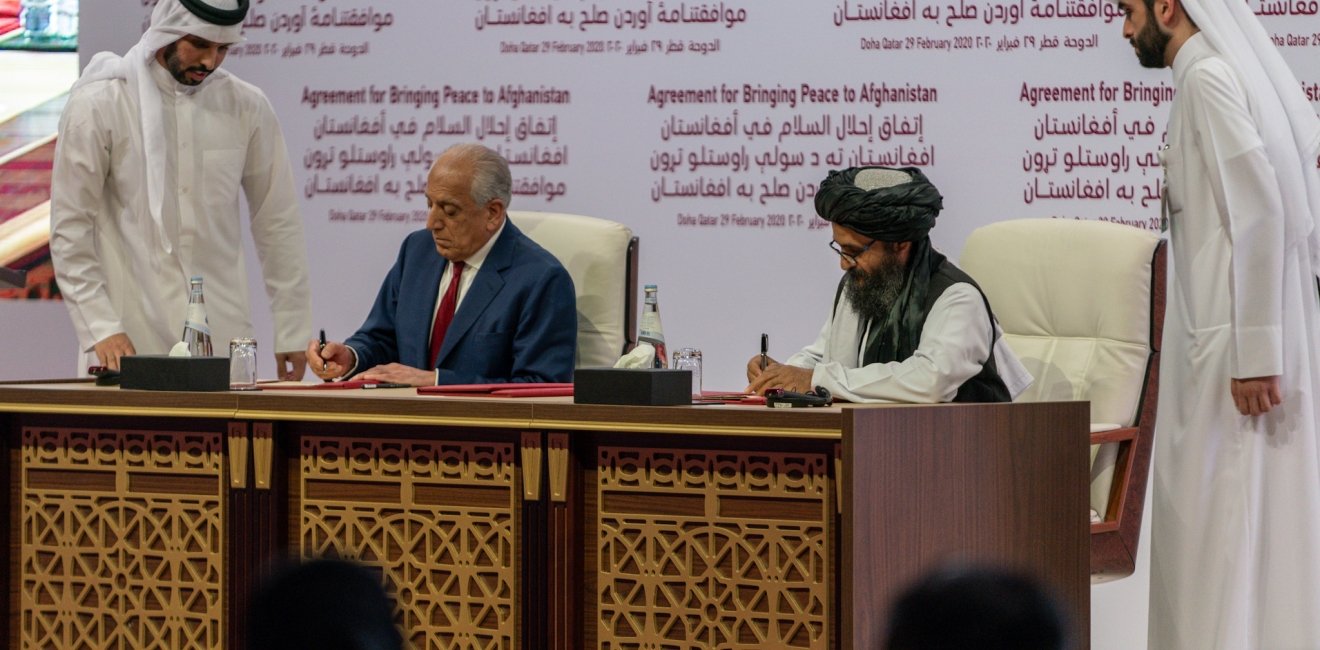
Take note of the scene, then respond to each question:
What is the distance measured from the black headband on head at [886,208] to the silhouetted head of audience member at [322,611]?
2.56 meters

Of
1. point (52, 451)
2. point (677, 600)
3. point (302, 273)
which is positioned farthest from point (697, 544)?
point (302, 273)

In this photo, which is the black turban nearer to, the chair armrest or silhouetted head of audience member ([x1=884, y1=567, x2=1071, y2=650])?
the chair armrest

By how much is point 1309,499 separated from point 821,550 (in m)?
1.68

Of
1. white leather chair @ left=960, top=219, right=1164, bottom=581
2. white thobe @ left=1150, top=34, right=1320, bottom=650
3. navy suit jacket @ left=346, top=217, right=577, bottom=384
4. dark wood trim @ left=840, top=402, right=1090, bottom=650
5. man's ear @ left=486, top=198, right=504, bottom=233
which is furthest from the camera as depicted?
man's ear @ left=486, top=198, right=504, bottom=233

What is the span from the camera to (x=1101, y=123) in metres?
5.56

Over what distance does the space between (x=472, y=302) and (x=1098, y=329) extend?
1.72 metres

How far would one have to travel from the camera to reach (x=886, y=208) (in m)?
3.82

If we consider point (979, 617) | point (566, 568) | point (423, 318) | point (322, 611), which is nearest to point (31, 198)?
point (423, 318)

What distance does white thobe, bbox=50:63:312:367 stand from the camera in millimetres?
4980

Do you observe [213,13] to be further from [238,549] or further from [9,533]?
[238,549]

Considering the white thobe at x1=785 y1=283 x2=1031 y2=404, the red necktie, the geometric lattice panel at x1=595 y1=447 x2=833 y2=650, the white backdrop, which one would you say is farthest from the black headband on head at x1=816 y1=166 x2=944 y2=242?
the white backdrop

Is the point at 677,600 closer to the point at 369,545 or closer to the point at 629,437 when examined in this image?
the point at 629,437

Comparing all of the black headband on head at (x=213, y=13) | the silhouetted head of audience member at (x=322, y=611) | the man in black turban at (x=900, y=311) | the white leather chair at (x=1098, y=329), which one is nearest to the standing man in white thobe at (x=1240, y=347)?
the white leather chair at (x=1098, y=329)

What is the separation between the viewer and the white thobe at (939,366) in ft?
11.7
